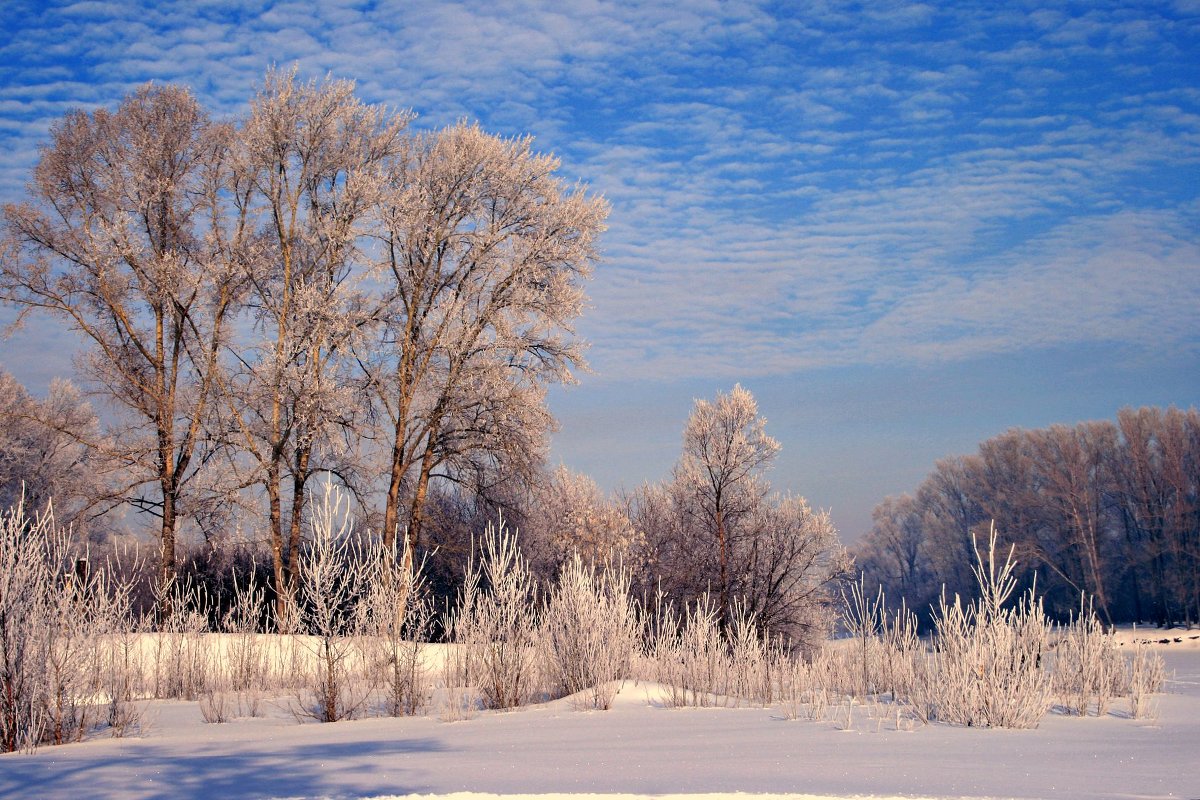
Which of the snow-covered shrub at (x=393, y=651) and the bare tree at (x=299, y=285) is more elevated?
the bare tree at (x=299, y=285)

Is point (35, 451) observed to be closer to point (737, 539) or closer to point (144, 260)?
point (144, 260)

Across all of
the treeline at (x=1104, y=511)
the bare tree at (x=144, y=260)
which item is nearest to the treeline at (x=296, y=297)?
the bare tree at (x=144, y=260)

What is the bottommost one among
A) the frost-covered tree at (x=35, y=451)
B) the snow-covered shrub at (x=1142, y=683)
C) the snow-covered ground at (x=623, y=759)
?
the snow-covered shrub at (x=1142, y=683)

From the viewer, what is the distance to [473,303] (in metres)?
20.2

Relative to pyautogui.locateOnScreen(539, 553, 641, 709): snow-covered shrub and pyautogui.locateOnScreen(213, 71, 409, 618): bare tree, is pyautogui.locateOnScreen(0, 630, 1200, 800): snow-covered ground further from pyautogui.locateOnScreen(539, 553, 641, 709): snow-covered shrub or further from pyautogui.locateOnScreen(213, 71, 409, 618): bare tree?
pyautogui.locateOnScreen(213, 71, 409, 618): bare tree

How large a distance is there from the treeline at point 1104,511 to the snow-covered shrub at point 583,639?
122ft

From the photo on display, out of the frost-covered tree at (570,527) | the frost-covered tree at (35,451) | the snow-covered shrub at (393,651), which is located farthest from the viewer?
the frost-covered tree at (35,451)

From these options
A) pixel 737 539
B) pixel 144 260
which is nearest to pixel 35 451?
pixel 144 260

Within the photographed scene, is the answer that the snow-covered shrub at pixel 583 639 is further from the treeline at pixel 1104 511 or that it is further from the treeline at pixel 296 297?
the treeline at pixel 1104 511

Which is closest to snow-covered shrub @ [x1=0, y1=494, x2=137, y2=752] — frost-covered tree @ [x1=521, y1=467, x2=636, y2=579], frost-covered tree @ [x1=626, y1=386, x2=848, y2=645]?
frost-covered tree @ [x1=521, y1=467, x2=636, y2=579]

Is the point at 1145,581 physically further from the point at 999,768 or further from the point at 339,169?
the point at 999,768

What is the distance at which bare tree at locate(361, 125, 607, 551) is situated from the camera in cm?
1953

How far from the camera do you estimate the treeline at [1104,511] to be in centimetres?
4325

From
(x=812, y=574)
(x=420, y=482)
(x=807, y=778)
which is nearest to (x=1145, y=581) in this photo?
(x=812, y=574)
